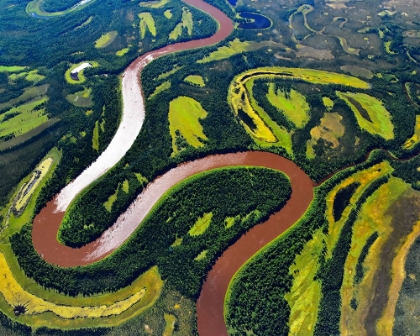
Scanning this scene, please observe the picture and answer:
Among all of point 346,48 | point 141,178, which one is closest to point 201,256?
point 141,178

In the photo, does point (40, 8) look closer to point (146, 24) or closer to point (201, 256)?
point (146, 24)

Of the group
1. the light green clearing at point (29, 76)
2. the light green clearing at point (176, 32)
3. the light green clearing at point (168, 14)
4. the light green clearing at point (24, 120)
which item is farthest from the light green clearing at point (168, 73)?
the light green clearing at point (29, 76)

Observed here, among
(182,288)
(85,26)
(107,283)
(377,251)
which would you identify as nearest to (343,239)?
(377,251)

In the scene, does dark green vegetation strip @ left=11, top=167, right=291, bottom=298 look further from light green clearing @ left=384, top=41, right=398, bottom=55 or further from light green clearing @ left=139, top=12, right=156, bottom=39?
light green clearing @ left=384, top=41, right=398, bottom=55

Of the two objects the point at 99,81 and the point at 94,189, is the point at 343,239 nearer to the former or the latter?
the point at 94,189

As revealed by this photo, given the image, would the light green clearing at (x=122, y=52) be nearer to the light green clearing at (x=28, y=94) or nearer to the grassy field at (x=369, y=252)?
the light green clearing at (x=28, y=94)

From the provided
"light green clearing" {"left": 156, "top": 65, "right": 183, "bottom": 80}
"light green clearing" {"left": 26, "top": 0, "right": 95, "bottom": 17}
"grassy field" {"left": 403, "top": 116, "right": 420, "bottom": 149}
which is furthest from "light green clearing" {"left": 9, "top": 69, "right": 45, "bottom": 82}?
"grassy field" {"left": 403, "top": 116, "right": 420, "bottom": 149}
